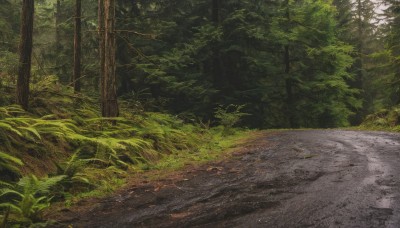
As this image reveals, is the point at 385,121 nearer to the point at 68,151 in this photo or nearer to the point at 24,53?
the point at 68,151

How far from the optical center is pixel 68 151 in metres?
9.82

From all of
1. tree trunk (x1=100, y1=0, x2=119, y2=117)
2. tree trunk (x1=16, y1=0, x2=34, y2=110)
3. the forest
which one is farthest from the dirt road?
tree trunk (x1=16, y1=0, x2=34, y2=110)

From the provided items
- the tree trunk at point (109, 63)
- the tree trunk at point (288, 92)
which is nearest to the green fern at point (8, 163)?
the tree trunk at point (109, 63)

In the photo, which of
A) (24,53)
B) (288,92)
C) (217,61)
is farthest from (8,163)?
(288,92)

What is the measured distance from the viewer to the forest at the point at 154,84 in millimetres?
8633

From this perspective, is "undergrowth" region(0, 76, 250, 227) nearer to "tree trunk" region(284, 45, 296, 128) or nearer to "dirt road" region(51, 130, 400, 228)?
"dirt road" region(51, 130, 400, 228)

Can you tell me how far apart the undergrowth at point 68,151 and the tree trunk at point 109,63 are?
20.7 inches

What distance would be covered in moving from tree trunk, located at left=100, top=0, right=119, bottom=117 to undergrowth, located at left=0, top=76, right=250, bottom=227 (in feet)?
1.73

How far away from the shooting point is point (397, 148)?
33.9 ft

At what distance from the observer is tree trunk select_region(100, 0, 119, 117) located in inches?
486

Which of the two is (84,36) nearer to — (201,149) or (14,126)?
(201,149)

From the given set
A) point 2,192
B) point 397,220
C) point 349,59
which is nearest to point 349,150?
point 397,220

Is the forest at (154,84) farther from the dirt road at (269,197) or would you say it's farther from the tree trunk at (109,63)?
the dirt road at (269,197)

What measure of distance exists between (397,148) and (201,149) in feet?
21.4
